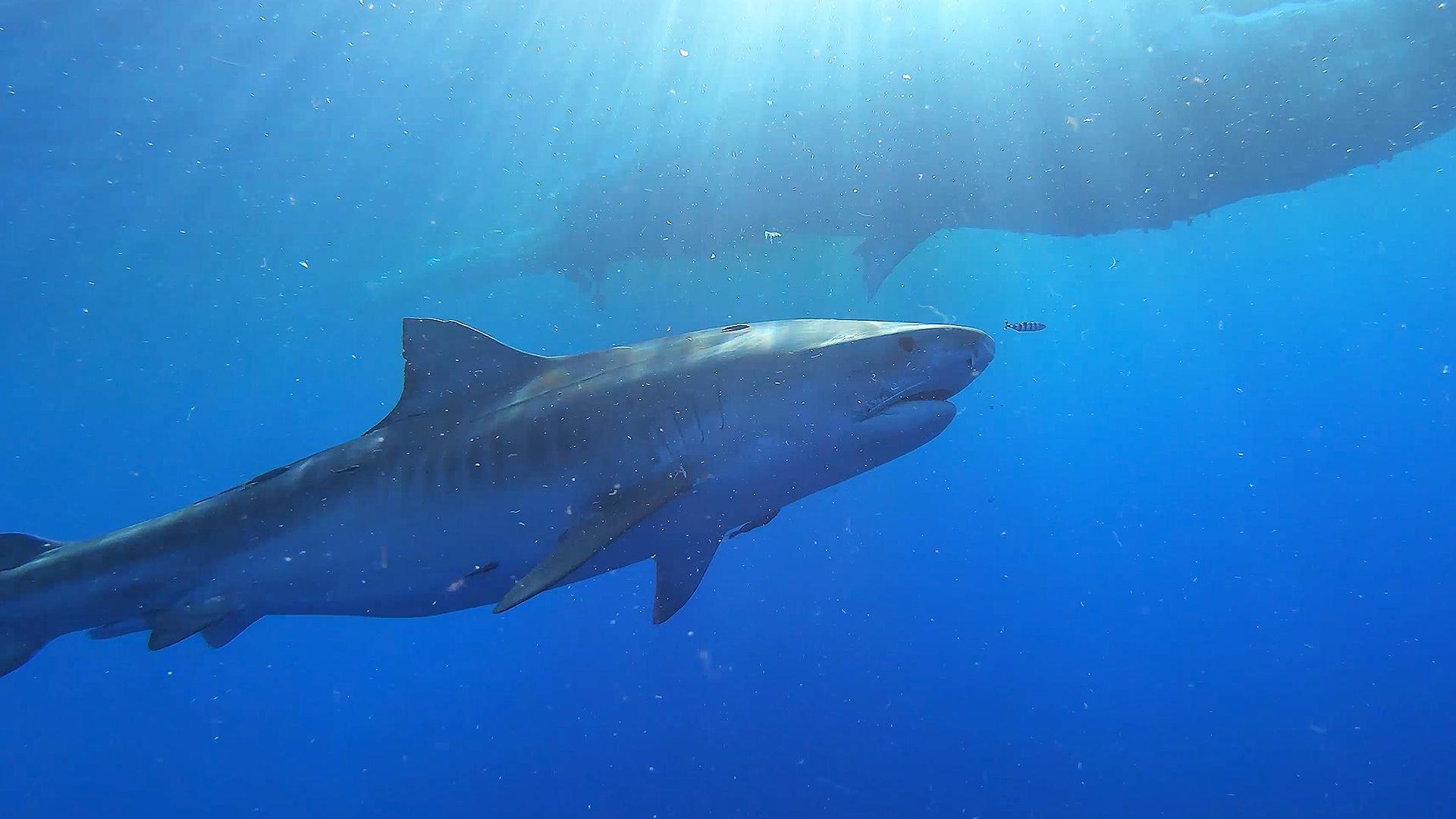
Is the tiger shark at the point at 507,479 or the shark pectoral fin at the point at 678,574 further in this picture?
the shark pectoral fin at the point at 678,574

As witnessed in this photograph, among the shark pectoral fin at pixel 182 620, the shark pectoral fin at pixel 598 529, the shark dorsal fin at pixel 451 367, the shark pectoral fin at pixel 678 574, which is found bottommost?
the shark pectoral fin at pixel 678 574

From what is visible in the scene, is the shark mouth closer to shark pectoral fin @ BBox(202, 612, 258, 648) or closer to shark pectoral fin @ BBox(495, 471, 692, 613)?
shark pectoral fin @ BBox(495, 471, 692, 613)

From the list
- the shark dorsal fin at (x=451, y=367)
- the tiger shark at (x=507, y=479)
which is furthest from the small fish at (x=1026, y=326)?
the shark dorsal fin at (x=451, y=367)

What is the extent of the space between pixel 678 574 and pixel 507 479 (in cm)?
170

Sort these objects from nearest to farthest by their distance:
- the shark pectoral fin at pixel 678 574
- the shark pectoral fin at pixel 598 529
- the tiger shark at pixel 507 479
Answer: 1. the shark pectoral fin at pixel 598 529
2. the tiger shark at pixel 507 479
3. the shark pectoral fin at pixel 678 574

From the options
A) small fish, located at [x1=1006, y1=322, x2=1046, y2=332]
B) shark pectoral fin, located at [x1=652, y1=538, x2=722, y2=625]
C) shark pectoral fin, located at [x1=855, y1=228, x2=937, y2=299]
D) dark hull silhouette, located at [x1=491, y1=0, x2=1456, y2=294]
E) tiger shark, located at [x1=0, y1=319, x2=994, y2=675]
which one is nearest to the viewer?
tiger shark, located at [x1=0, y1=319, x2=994, y2=675]

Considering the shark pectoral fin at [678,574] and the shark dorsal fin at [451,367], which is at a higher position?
the shark dorsal fin at [451,367]

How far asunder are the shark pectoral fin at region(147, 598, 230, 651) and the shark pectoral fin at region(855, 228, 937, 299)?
1825cm

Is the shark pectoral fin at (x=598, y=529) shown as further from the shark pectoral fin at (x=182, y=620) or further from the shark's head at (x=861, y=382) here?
the shark pectoral fin at (x=182, y=620)

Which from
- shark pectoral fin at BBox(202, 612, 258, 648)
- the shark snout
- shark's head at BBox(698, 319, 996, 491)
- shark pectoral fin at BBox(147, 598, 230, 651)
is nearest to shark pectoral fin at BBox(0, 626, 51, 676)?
shark pectoral fin at BBox(147, 598, 230, 651)

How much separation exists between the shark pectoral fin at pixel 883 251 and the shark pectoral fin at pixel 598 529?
56.9 feet

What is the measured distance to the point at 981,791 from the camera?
15.0 meters

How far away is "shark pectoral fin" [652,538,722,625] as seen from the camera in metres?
5.24

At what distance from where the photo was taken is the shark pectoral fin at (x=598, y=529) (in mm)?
3568
